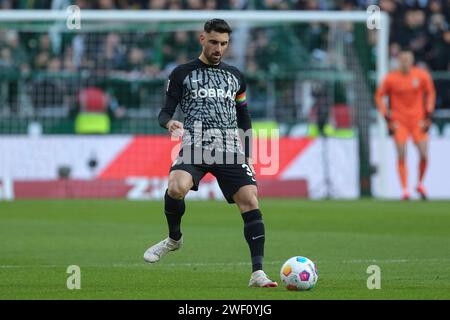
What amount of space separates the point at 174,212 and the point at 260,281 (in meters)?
1.18

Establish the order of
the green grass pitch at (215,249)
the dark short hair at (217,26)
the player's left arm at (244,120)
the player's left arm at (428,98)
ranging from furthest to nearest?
the player's left arm at (428,98) → the player's left arm at (244,120) → the dark short hair at (217,26) → the green grass pitch at (215,249)

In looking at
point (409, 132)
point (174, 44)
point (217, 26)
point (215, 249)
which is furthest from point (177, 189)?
point (174, 44)

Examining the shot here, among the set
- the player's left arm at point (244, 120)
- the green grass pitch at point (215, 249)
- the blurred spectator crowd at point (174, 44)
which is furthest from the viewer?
the blurred spectator crowd at point (174, 44)

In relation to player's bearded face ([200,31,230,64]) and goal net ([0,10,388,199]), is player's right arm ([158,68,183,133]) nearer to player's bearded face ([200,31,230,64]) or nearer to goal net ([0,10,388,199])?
player's bearded face ([200,31,230,64])

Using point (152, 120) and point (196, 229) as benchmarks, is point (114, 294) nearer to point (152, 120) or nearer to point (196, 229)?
point (196, 229)

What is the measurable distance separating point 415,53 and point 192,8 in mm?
5103

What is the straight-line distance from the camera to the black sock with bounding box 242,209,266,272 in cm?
855

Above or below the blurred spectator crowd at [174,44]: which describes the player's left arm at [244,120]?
below

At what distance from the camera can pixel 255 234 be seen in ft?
28.3

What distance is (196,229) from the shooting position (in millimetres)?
14141

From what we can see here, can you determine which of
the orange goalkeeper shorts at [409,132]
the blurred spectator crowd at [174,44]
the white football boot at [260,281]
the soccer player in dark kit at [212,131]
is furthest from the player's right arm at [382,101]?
the white football boot at [260,281]

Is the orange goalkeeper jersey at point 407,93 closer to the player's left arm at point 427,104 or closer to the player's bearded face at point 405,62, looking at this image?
the player's left arm at point 427,104

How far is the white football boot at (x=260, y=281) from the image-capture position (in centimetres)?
822
